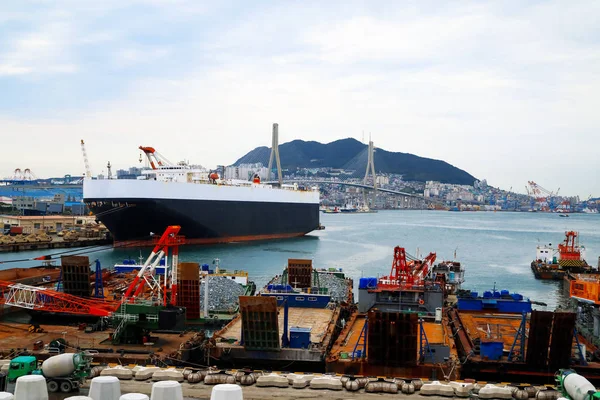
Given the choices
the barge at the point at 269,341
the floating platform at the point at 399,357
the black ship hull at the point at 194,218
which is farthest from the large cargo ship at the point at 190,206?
the floating platform at the point at 399,357

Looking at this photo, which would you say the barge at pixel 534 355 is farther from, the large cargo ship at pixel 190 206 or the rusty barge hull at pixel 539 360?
the large cargo ship at pixel 190 206

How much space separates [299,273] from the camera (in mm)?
19781

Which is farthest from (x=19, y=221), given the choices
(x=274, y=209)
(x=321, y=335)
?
(x=321, y=335)

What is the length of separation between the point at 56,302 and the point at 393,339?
10.6m

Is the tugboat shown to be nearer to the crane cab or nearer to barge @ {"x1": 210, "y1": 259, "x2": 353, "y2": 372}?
barge @ {"x1": 210, "y1": 259, "x2": 353, "y2": 372}

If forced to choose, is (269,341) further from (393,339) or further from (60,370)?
(60,370)

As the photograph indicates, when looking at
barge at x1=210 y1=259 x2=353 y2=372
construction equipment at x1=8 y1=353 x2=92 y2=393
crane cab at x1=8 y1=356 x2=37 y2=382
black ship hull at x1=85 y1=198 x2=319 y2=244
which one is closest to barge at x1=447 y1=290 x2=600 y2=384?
barge at x1=210 y1=259 x2=353 y2=372

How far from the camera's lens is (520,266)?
37.8 m

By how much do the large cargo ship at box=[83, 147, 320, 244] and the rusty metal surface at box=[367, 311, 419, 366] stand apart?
95.3ft

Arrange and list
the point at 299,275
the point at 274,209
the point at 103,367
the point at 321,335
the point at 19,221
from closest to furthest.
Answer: the point at 103,367 → the point at 321,335 → the point at 299,275 → the point at 274,209 → the point at 19,221

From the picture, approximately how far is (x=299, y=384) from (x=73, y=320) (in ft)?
34.4

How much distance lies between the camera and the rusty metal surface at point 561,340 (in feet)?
36.8

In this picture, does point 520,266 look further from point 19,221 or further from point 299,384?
Result: point 19,221

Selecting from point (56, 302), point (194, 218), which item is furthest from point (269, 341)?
point (194, 218)
